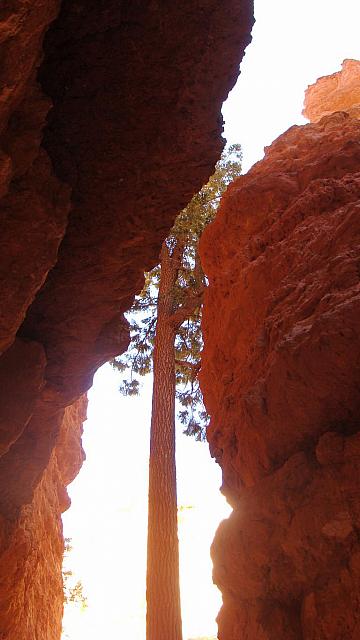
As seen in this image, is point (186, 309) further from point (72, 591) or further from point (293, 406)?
point (72, 591)

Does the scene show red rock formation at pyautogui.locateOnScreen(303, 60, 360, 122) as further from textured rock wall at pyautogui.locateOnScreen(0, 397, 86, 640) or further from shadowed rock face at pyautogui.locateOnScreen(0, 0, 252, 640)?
shadowed rock face at pyautogui.locateOnScreen(0, 0, 252, 640)

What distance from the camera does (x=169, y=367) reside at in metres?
11.6

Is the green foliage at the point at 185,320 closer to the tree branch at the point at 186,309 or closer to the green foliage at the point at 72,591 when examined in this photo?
the tree branch at the point at 186,309

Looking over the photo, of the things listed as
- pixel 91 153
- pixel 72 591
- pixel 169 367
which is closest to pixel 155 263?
pixel 91 153

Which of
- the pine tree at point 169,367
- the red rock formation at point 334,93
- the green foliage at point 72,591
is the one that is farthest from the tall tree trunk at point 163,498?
the red rock formation at point 334,93

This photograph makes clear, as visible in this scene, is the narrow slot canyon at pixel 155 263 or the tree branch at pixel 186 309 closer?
the narrow slot canyon at pixel 155 263

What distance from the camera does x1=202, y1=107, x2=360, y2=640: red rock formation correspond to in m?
5.13

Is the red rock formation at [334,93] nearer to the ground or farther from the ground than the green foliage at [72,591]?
farther from the ground

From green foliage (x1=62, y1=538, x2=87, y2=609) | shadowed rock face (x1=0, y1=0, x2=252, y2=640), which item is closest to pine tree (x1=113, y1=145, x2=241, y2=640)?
shadowed rock face (x1=0, y1=0, x2=252, y2=640)

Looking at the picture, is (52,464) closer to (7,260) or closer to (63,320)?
(63,320)

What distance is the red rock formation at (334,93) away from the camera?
2167 centimetres

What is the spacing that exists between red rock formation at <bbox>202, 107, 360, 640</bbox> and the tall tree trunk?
2.35m

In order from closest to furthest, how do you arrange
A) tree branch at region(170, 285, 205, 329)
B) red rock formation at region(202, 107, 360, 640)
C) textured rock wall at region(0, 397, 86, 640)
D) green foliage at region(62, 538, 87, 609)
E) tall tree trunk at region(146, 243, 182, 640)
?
red rock formation at region(202, 107, 360, 640) < textured rock wall at region(0, 397, 86, 640) < tall tree trunk at region(146, 243, 182, 640) < tree branch at region(170, 285, 205, 329) < green foliage at region(62, 538, 87, 609)

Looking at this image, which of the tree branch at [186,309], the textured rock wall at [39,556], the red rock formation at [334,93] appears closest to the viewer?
the textured rock wall at [39,556]
